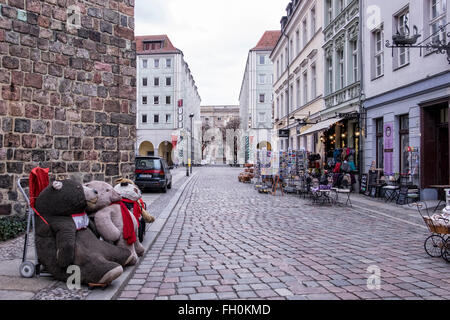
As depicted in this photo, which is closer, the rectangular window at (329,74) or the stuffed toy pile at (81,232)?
the stuffed toy pile at (81,232)

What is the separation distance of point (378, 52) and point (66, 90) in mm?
12871

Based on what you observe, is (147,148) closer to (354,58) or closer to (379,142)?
(354,58)

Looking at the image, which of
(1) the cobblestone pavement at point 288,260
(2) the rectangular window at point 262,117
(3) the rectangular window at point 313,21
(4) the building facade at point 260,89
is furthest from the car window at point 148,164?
(2) the rectangular window at point 262,117

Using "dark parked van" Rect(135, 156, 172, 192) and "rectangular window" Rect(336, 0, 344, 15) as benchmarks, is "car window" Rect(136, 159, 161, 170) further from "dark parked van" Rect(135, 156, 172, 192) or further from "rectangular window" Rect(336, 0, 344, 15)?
"rectangular window" Rect(336, 0, 344, 15)

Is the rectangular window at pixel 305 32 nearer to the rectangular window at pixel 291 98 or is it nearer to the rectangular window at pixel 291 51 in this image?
the rectangular window at pixel 291 51

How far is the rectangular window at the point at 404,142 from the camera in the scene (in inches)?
562

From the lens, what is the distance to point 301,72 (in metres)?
28.2

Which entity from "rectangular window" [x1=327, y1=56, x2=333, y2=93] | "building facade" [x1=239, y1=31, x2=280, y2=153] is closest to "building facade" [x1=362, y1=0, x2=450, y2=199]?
"rectangular window" [x1=327, y1=56, x2=333, y2=93]

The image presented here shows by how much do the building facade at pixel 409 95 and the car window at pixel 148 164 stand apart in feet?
29.6

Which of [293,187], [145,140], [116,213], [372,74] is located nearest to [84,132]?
[116,213]

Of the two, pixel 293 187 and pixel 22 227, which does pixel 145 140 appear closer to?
pixel 293 187

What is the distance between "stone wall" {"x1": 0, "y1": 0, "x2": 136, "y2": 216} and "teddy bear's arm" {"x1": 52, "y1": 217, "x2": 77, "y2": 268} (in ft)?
12.6

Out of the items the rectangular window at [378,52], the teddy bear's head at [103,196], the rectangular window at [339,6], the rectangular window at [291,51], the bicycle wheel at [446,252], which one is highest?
the rectangular window at [291,51]

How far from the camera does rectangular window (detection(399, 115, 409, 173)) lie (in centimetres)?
1427
